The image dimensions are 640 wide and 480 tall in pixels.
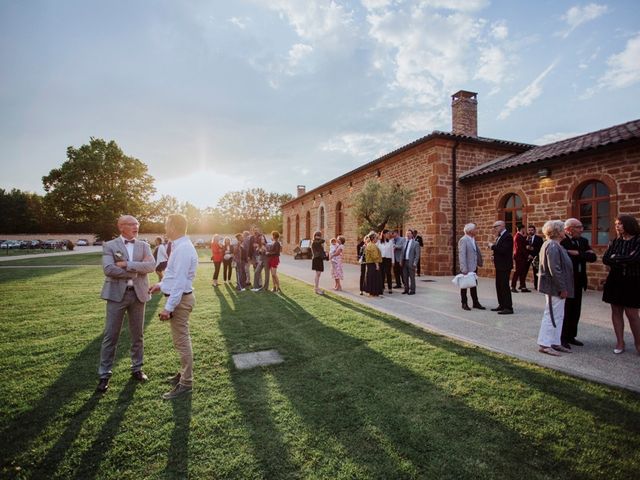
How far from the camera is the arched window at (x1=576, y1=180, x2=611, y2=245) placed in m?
8.84

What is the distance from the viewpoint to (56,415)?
9.10 ft

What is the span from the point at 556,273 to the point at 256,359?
4.07 metres

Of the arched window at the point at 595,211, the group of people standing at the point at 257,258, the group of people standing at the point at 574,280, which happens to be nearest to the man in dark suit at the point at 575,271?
the group of people standing at the point at 574,280

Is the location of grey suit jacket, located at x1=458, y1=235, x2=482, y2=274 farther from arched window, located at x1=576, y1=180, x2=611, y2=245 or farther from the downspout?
the downspout

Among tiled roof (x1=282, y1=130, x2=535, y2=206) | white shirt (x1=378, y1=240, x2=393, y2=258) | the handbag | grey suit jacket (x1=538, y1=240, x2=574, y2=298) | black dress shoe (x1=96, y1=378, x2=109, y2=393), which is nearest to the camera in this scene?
black dress shoe (x1=96, y1=378, x2=109, y2=393)

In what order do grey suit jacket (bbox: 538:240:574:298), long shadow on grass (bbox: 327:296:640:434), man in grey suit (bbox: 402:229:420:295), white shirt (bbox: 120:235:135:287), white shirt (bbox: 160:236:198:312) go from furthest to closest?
man in grey suit (bbox: 402:229:420:295) → grey suit jacket (bbox: 538:240:574:298) → white shirt (bbox: 120:235:135:287) → white shirt (bbox: 160:236:198:312) → long shadow on grass (bbox: 327:296:640:434)

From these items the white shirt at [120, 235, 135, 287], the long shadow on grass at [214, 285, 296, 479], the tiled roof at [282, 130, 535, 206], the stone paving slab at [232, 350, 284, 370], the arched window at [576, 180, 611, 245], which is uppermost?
the tiled roof at [282, 130, 535, 206]

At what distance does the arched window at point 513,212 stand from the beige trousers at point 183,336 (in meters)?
11.6

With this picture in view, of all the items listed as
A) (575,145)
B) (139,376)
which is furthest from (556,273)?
(575,145)

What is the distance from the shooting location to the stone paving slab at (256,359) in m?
3.88

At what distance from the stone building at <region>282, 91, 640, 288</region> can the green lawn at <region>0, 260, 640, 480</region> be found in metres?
7.96

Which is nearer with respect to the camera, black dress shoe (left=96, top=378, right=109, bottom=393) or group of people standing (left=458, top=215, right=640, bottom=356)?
black dress shoe (left=96, top=378, right=109, bottom=393)

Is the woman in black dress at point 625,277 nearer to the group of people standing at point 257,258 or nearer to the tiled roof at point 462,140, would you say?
the group of people standing at point 257,258

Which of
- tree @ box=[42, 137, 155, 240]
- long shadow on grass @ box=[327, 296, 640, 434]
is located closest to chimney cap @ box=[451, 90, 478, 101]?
long shadow on grass @ box=[327, 296, 640, 434]
